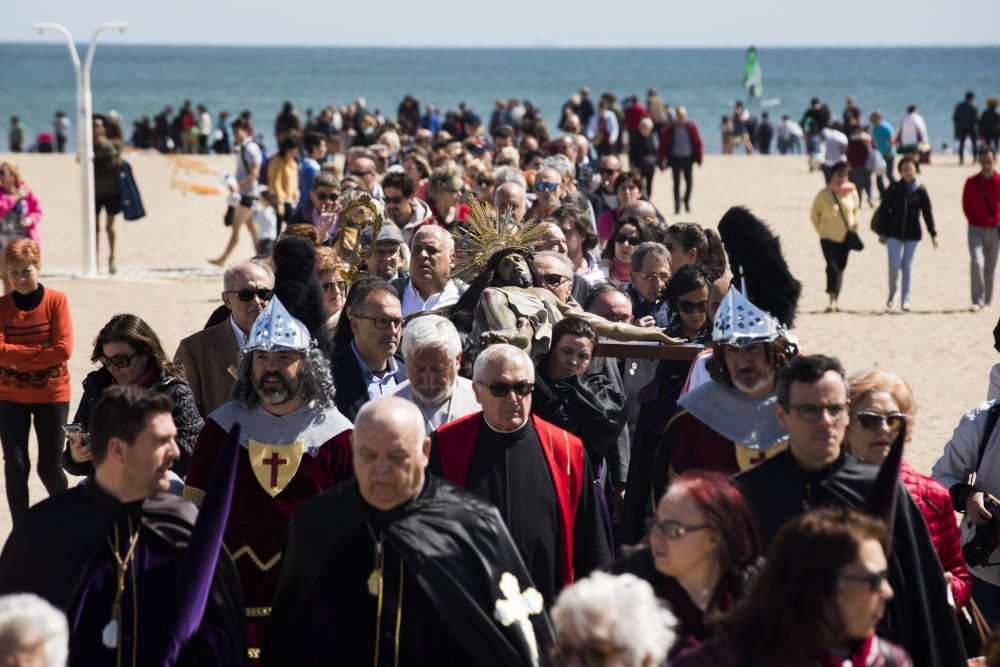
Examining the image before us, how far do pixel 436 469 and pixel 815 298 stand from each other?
14549 mm

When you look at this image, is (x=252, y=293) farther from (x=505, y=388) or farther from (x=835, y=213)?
(x=835, y=213)

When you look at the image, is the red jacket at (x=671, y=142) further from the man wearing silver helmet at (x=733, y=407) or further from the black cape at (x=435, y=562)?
the black cape at (x=435, y=562)

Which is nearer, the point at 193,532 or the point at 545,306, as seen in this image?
the point at 193,532

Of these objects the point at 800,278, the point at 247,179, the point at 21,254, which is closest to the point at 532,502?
the point at 21,254

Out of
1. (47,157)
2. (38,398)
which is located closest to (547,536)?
(38,398)

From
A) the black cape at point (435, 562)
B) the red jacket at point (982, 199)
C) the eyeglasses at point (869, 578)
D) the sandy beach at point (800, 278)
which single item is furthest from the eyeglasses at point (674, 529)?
the red jacket at point (982, 199)

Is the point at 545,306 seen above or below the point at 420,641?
above

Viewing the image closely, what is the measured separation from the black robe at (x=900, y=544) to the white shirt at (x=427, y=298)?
396 cm

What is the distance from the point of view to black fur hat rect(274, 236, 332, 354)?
A: 6.82m

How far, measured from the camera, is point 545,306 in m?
7.64

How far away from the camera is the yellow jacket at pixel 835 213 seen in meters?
17.6

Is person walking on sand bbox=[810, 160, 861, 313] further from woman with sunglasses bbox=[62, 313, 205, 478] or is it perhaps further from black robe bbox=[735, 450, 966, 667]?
black robe bbox=[735, 450, 966, 667]

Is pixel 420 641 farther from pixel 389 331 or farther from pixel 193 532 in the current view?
pixel 389 331

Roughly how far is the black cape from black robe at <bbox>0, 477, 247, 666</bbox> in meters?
0.19
